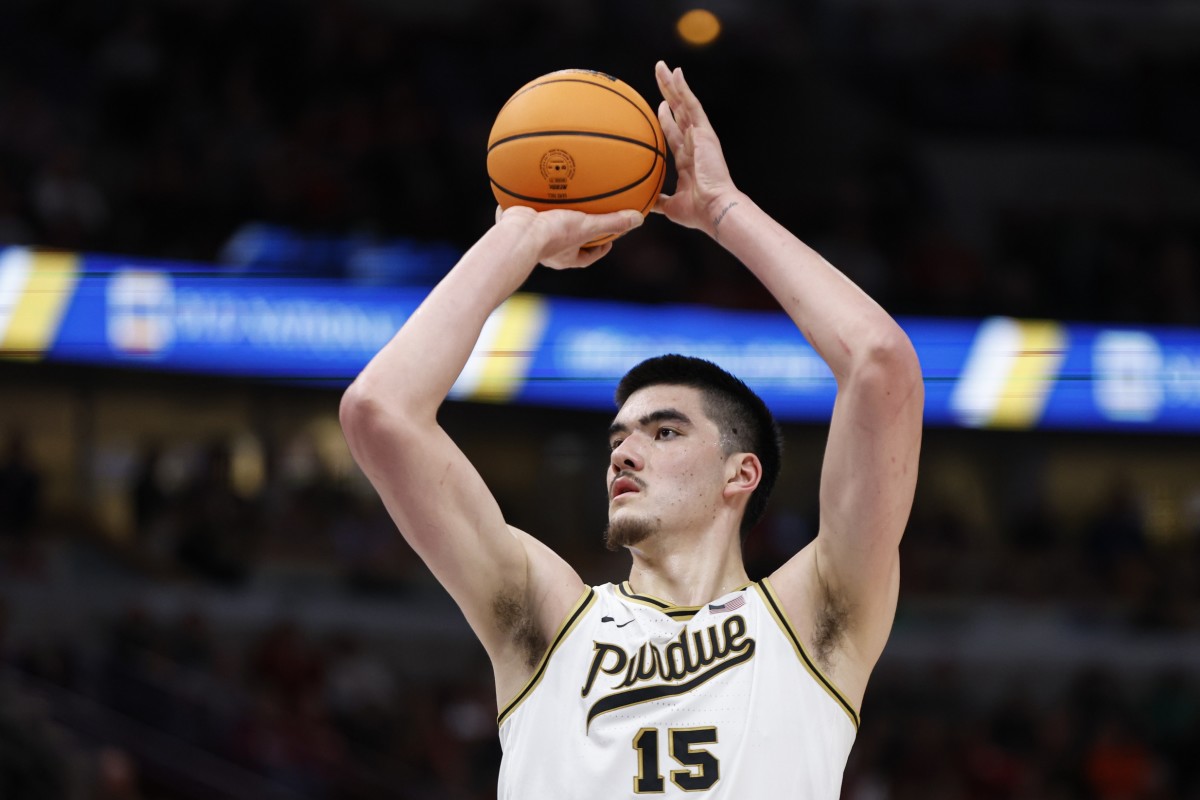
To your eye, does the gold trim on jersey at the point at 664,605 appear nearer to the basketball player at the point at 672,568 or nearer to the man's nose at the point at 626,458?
the basketball player at the point at 672,568

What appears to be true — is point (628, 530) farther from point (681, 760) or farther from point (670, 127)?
point (670, 127)

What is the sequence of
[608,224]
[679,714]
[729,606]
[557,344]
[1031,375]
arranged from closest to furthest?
[679,714] < [729,606] < [608,224] < [557,344] < [1031,375]

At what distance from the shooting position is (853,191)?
16781 mm

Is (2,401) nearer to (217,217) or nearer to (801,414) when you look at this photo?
(217,217)

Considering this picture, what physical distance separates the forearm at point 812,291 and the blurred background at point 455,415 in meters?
7.79

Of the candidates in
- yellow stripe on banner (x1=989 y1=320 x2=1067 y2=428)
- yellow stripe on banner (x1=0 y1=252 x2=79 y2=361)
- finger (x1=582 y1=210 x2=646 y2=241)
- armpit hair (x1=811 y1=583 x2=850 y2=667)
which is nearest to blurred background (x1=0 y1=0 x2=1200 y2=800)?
yellow stripe on banner (x1=0 y1=252 x2=79 y2=361)

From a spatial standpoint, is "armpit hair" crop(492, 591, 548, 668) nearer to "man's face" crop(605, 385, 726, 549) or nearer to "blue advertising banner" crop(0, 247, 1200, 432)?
"man's face" crop(605, 385, 726, 549)

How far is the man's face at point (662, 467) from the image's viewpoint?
3.70m

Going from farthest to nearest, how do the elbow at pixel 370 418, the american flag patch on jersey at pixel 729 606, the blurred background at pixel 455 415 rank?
the blurred background at pixel 455 415, the american flag patch on jersey at pixel 729 606, the elbow at pixel 370 418

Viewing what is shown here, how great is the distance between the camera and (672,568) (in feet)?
12.3

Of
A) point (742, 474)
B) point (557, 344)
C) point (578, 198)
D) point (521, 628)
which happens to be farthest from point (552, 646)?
point (557, 344)

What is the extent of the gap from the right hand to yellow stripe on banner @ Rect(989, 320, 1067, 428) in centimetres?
Answer: 1158

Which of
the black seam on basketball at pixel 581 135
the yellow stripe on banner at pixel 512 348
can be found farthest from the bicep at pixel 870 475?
the yellow stripe on banner at pixel 512 348

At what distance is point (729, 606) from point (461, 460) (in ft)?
2.43
